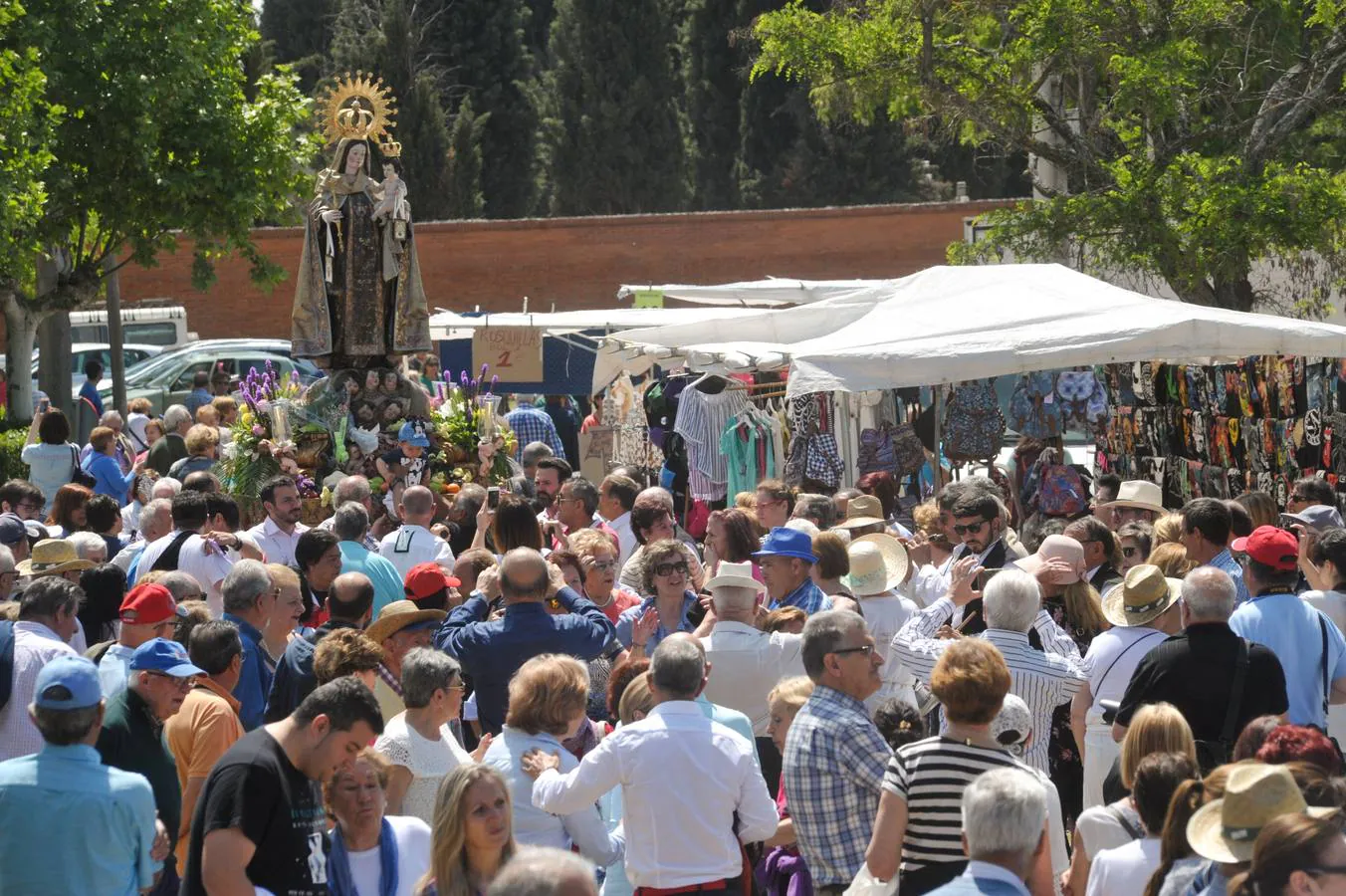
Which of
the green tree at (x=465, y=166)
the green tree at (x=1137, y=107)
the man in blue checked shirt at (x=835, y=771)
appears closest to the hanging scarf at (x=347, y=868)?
the man in blue checked shirt at (x=835, y=771)

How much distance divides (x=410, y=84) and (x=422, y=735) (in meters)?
42.5

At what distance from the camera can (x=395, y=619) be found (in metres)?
7.14

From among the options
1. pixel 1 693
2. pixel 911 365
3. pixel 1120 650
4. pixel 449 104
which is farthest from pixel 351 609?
pixel 449 104

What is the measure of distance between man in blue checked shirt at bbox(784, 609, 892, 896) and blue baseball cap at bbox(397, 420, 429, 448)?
940cm

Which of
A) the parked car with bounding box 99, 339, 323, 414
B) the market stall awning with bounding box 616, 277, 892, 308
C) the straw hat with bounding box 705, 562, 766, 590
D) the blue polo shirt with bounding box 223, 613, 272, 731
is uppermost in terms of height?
the market stall awning with bounding box 616, 277, 892, 308

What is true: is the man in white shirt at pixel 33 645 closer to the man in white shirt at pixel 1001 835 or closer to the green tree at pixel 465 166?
the man in white shirt at pixel 1001 835

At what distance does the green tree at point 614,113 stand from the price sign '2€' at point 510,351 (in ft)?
85.7

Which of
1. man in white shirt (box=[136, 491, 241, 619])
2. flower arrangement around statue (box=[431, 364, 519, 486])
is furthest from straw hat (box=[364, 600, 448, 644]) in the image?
flower arrangement around statue (box=[431, 364, 519, 486])

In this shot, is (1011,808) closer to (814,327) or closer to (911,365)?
(911,365)

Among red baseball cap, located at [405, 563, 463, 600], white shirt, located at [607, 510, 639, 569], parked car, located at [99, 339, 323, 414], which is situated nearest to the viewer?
red baseball cap, located at [405, 563, 463, 600]

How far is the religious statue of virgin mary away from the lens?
15992 millimetres

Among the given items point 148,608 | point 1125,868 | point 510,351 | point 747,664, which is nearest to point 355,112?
point 510,351

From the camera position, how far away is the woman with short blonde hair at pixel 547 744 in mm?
5684

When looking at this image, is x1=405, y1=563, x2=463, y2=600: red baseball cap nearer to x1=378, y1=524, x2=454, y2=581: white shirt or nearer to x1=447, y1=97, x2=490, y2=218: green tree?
x1=378, y1=524, x2=454, y2=581: white shirt
